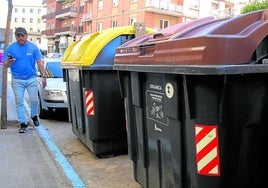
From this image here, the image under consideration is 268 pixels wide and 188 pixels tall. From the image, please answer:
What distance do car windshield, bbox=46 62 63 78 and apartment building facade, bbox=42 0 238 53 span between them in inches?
1085

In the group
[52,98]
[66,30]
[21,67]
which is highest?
[66,30]

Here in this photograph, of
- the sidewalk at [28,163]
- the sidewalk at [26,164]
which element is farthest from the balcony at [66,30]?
the sidewalk at [26,164]

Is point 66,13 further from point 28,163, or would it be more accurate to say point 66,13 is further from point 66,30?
point 28,163

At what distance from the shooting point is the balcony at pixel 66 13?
70500 mm

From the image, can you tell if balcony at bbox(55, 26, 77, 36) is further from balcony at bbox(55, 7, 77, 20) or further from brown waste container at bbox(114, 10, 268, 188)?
brown waste container at bbox(114, 10, 268, 188)

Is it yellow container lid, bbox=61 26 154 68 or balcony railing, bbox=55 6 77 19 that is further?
balcony railing, bbox=55 6 77 19

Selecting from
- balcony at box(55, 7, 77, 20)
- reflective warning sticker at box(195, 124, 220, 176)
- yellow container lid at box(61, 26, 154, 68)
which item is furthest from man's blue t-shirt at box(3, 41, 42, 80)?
balcony at box(55, 7, 77, 20)

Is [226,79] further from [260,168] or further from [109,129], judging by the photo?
[109,129]

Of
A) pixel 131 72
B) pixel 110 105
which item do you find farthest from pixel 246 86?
pixel 110 105

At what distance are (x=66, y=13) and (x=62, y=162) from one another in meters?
68.8

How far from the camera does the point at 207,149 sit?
307 centimetres

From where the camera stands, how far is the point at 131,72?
435 centimetres

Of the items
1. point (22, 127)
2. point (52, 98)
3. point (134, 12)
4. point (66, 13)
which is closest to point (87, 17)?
point (66, 13)

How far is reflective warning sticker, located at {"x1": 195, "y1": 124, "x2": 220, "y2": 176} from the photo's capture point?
119 inches
